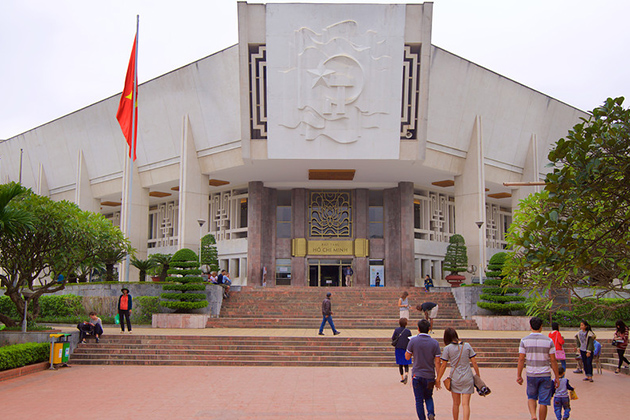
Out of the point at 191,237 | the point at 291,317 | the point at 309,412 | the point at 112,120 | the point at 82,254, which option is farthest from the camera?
the point at 112,120

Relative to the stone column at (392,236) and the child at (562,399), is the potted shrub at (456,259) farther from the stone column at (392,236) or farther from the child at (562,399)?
the child at (562,399)

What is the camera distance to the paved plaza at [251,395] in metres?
9.33

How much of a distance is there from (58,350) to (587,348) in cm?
1207

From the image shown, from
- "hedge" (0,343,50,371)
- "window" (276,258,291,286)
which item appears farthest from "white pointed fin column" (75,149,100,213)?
"hedge" (0,343,50,371)

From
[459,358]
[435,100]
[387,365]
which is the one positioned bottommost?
[387,365]

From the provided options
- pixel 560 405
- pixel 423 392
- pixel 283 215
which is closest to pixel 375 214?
pixel 283 215

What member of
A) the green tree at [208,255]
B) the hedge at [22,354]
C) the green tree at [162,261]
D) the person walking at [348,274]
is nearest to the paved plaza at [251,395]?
the hedge at [22,354]

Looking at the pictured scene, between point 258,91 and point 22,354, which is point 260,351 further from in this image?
point 258,91

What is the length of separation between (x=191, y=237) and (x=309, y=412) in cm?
2329

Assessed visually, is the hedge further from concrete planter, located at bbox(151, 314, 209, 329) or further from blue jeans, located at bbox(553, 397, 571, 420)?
blue jeans, located at bbox(553, 397, 571, 420)

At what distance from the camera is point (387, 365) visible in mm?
15375

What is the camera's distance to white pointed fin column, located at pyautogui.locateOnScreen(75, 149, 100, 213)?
3756 centimetres

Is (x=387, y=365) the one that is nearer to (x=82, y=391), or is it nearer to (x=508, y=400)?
(x=508, y=400)

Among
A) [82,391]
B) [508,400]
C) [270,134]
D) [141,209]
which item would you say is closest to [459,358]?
[508,400]
